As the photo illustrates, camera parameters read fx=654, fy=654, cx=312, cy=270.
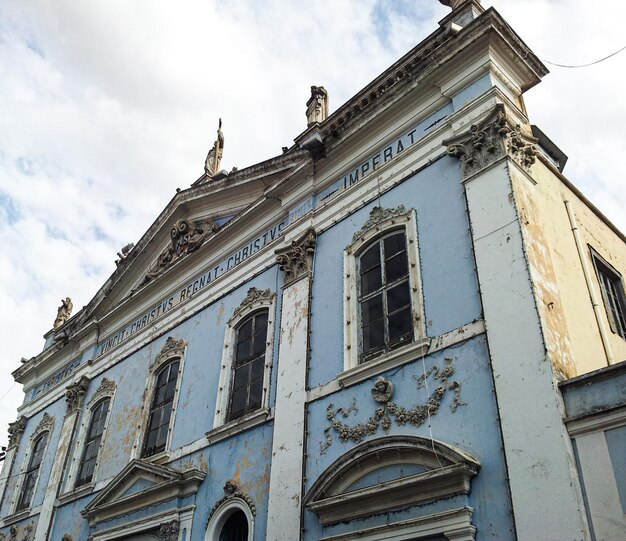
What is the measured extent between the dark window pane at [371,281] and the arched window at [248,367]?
2.23 metres

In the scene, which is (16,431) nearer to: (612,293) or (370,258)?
(370,258)

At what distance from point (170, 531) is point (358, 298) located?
4624 millimetres

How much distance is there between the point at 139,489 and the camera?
1111 centimetres

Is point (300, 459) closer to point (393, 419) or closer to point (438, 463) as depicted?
point (393, 419)

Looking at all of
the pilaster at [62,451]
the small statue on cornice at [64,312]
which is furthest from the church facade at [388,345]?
the small statue on cornice at [64,312]

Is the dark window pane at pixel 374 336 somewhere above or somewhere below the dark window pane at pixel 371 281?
below

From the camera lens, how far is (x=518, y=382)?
6.44 metres

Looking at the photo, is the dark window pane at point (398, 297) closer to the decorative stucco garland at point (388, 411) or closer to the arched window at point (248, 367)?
the decorative stucco garland at point (388, 411)

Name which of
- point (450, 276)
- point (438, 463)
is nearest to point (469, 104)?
point (450, 276)

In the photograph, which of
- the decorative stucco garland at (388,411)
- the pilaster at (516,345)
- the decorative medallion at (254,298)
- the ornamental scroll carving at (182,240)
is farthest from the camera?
the ornamental scroll carving at (182,240)

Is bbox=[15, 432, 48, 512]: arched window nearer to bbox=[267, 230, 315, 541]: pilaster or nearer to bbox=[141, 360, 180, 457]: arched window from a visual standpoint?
bbox=[141, 360, 180, 457]: arched window

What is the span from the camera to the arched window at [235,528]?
935 cm

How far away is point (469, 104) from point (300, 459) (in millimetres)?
5132

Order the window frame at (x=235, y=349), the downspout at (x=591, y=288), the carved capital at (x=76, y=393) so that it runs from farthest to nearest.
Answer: the carved capital at (x=76, y=393) → the window frame at (x=235, y=349) → the downspout at (x=591, y=288)
